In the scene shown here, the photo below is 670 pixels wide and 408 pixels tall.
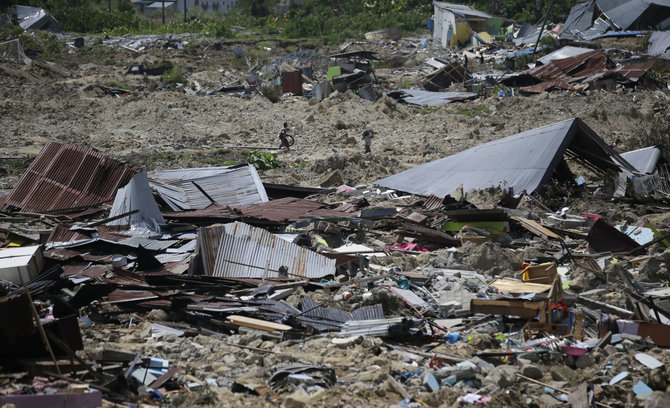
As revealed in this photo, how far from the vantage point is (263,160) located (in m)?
15.2

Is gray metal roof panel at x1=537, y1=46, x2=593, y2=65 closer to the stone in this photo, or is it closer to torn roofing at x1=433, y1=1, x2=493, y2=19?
torn roofing at x1=433, y1=1, x2=493, y2=19

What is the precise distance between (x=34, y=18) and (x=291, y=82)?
2411 cm

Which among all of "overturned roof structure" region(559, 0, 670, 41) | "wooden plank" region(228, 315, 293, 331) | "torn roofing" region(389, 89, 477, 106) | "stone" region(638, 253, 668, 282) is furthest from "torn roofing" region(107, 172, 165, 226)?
"overturned roof structure" region(559, 0, 670, 41)

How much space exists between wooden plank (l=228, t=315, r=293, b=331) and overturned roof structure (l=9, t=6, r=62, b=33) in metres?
40.2

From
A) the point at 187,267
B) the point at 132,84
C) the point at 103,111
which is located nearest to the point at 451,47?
the point at 132,84

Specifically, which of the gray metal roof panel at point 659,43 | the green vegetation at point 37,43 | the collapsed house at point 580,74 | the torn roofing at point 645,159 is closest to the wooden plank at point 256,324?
the torn roofing at point 645,159

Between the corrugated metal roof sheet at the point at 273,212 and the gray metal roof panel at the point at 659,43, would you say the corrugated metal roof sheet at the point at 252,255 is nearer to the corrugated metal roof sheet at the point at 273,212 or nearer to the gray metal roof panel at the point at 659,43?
the corrugated metal roof sheet at the point at 273,212

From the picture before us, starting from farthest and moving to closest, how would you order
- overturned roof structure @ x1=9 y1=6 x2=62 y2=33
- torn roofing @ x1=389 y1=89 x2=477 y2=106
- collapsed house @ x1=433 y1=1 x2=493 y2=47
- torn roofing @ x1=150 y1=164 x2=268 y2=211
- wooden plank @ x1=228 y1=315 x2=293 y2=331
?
1. overturned roof structure @ x1=9 y1=6 x2=62 y2=33
2. collapsed house @ x1=433 y1=1 x2=493 y2=47
3. torn roofing @ x1=389 y1=89 x2=477 y2=106
4. torn roofing @ x1=150 y1=164 x2=268 y2=211
5. wooden plank @ x1=228 y1=315 x2=293 y2=331

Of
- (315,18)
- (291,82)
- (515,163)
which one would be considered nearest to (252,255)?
(515,163)

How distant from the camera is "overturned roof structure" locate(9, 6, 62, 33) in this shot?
1631 inches

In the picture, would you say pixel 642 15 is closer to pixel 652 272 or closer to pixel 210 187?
pixel 210 187

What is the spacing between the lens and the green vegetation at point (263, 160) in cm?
1516

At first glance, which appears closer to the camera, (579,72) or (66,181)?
(66,181)

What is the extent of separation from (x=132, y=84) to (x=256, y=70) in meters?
5.99
